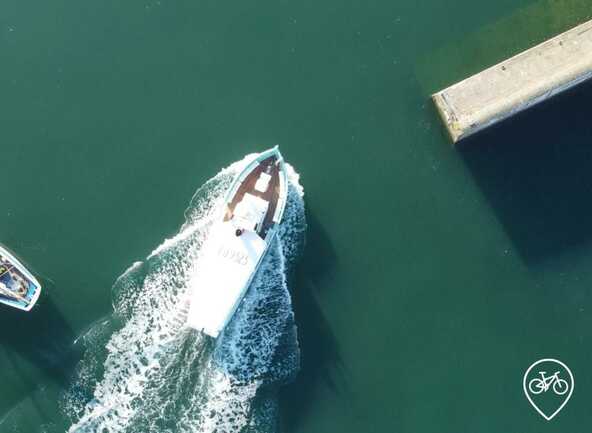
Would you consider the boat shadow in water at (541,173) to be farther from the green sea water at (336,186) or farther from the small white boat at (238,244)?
the small white boat at (238,244)

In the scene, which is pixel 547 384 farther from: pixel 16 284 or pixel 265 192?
pixel 16 284

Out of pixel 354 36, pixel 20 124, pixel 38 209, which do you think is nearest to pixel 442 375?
pixel 354 36

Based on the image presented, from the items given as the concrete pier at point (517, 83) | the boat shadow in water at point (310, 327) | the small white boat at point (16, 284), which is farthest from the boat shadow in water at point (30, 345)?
the concrete pier at point (517, 83)

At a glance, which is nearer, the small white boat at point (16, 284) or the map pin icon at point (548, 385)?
the small white boat at point (16, 284)

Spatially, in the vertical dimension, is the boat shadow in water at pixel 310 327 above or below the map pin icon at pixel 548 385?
above

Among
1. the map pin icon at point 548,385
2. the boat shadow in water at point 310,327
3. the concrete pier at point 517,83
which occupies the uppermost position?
the concrete pier at point 517,83

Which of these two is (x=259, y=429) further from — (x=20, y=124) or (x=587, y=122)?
(x=587, y=122)

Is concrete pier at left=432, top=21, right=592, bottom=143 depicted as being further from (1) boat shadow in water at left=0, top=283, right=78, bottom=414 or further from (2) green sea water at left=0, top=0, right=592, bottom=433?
(1) boat shadow in water at left=0, top=283, right=78, bottom=414

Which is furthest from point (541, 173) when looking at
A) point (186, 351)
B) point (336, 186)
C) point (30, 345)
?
point (30, 345)
